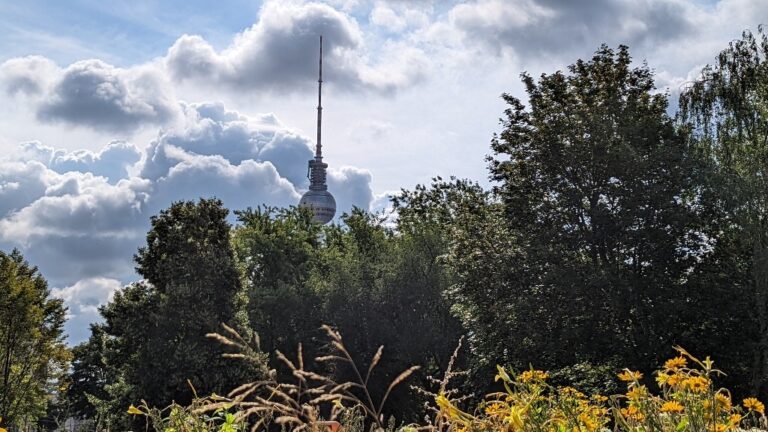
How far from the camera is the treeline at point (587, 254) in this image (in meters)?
23.0

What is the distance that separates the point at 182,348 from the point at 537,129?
1473cm

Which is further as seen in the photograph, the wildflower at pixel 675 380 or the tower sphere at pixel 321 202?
the tower sphere at pixel 321 202

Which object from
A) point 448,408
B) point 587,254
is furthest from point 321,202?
point 448,408

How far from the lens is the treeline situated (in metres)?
23.0

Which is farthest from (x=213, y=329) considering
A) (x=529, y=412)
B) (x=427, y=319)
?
(x=529, y=412)

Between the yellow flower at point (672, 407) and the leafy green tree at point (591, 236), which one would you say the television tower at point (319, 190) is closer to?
the leafy green tree at point (591, 236)

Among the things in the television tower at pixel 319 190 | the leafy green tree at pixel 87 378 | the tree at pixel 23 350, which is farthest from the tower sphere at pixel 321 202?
the tree at pixel 23 350

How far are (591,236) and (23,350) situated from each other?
23.2m

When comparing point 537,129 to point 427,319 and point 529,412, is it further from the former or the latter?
point 529,412

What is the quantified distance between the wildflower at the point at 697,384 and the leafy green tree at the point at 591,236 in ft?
63.9

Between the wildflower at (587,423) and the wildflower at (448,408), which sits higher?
the wildflower at (448,408)

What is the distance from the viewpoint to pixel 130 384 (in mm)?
28531

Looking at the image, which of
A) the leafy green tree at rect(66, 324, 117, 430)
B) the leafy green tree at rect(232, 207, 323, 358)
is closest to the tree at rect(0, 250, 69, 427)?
the leafy green tree at rect(232, 207, 323, 358)

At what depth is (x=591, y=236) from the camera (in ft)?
79.2
